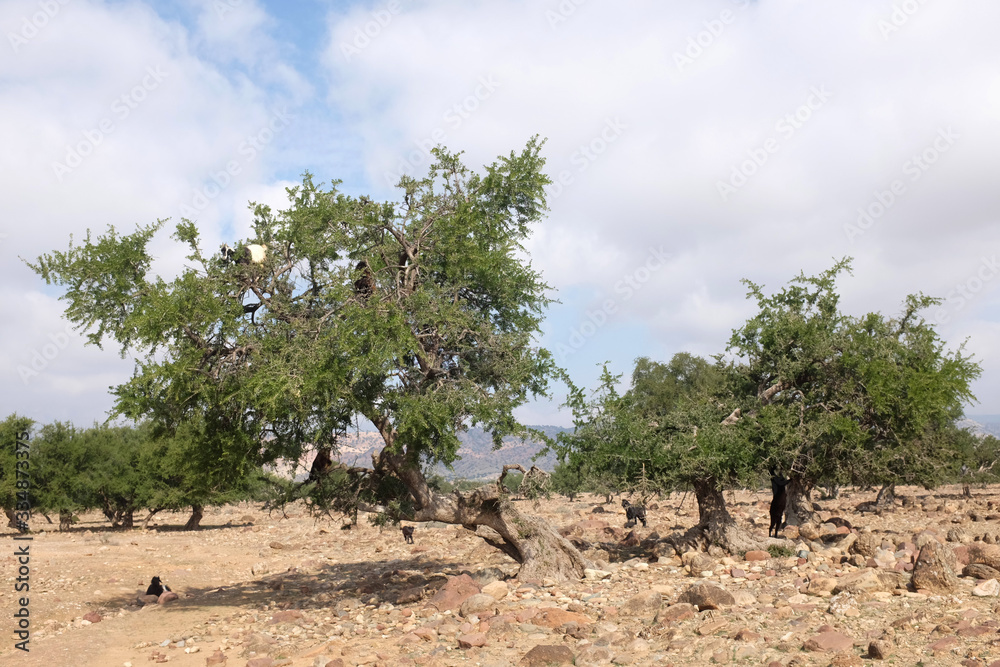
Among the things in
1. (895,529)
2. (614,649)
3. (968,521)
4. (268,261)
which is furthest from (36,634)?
(968,521)

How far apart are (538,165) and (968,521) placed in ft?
66.9

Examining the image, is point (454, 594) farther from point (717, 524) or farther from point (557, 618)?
point (717, 524)

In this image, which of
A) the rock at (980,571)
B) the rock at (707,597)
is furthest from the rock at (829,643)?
the rock at (980,571)

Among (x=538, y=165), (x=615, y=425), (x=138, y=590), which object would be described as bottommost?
(x=138, y=590)

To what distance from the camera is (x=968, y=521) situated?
2523 cm

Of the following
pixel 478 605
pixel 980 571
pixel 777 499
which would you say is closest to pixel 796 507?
pixel 777 499

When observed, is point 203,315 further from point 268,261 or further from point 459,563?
point 459,563

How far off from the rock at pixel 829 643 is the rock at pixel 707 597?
2580 mm

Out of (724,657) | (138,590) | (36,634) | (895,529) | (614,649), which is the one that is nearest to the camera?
(724,657)

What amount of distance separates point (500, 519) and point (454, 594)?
2.13m

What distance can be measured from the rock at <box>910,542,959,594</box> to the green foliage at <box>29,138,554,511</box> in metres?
7.36

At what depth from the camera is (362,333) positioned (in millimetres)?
14164

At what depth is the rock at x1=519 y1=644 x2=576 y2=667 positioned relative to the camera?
1030 centimetres

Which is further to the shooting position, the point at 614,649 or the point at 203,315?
the point at 203,315
